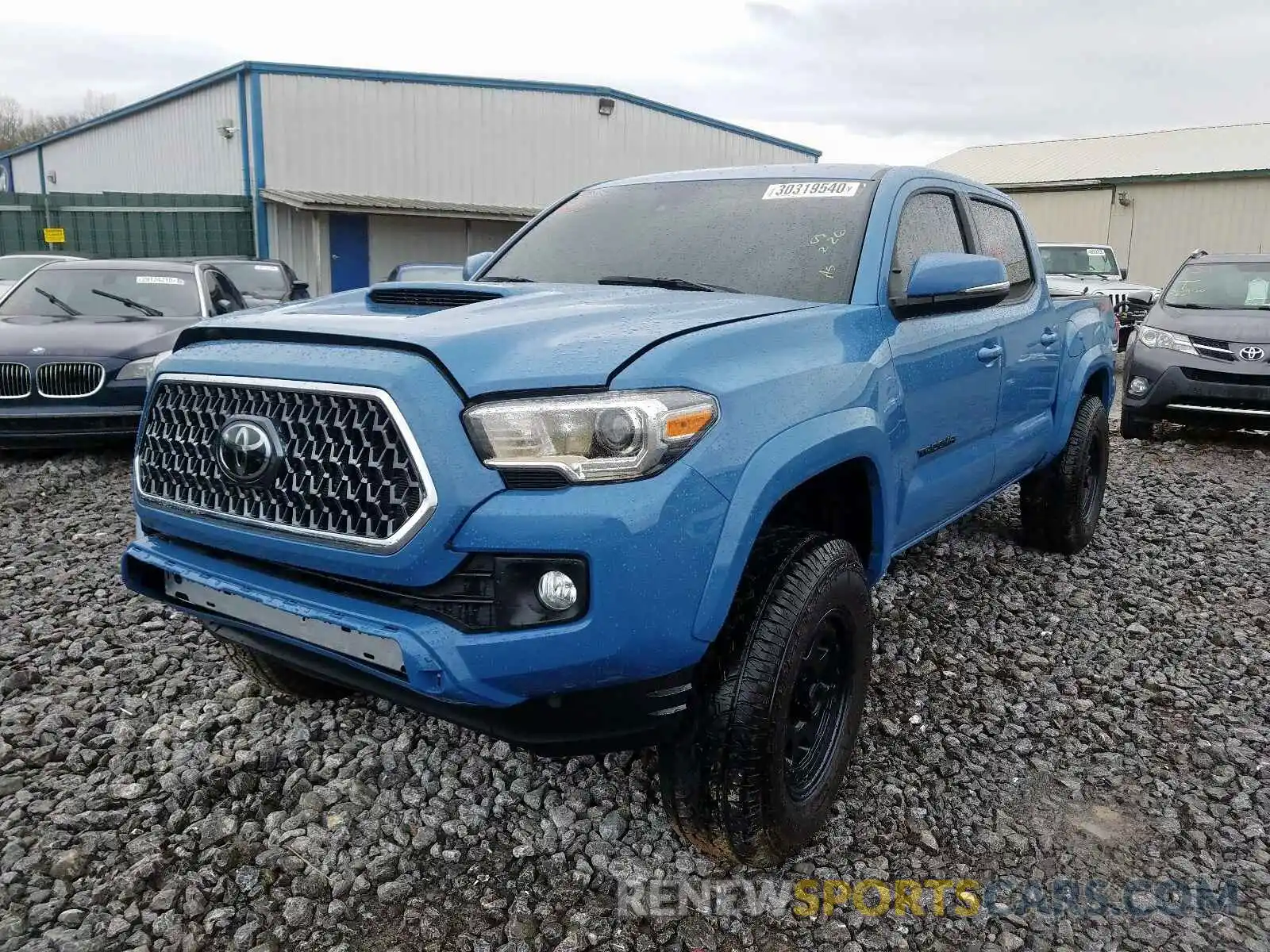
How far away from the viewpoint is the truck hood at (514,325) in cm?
214

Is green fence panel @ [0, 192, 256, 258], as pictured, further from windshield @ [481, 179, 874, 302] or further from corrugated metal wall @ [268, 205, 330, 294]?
windshield @ [481, 179, 874, 302]

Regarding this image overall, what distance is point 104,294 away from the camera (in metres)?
7.68

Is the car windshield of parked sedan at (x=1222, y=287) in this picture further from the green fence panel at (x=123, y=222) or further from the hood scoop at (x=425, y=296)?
the green fence panel at (x=123, y=222)

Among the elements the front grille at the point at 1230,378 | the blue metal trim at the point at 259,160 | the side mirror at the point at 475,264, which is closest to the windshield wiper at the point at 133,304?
the side mirror at the point at 475,264

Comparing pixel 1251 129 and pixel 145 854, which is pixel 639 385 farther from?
pixel 1251 129

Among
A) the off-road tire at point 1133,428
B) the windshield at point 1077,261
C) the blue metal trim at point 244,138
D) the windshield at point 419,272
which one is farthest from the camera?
the blue metal trim at point 244,138

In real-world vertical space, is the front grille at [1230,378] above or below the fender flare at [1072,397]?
below

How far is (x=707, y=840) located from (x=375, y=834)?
2.98 feet

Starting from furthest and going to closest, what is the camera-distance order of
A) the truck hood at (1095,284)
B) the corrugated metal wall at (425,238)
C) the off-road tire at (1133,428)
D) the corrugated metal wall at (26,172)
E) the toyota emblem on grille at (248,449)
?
the corrugated metal wall at (26,172) → the corrugated metal wall at (425,238) → the truck hood at (1095,284) → the off-road tire at (1133,428) → the toyota emblem on grille at (248,449)

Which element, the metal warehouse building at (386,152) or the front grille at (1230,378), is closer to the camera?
the front grille at (1230,378)

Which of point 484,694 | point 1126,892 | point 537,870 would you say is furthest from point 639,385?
point 1126,892

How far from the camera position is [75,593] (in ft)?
14.3

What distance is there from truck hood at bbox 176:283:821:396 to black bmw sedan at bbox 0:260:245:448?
4.11 m

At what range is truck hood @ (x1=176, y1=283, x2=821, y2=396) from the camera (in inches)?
84.1
